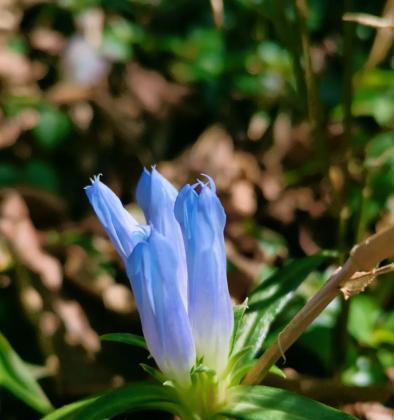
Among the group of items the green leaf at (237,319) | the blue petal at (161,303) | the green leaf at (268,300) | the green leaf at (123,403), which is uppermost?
the blue petal at (161,303)

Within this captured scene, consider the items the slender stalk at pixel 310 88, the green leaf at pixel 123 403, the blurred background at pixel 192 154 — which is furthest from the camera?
the blurred background at pixel 192 154

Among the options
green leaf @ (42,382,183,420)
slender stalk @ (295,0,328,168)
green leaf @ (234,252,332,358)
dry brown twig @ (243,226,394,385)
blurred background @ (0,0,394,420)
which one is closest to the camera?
dry brown twig @ (243,226,394,385)

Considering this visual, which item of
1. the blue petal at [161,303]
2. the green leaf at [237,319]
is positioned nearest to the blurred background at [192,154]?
the green leaf at [237,319]

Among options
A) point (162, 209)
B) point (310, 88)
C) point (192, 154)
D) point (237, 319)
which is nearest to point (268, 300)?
point (237, 319)

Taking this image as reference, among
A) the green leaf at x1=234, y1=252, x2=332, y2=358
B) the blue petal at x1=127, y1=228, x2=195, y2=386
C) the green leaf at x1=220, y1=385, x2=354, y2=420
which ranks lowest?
the green leaf at x1=234, y1=252, x2=332, y2=358

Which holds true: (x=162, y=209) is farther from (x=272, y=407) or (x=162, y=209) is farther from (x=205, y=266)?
(x=272, y=407)

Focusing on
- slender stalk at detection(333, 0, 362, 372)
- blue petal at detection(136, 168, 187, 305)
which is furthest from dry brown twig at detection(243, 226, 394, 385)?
slender stalk at detection(333, 0, 362, 372)

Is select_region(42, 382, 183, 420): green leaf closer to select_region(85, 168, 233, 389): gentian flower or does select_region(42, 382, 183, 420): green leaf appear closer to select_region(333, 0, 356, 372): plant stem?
select_region(85, 168, 233, 389): gentian flower

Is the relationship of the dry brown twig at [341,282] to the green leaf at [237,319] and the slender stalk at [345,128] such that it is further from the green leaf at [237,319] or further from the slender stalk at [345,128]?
the slender stalk at [345,128]
